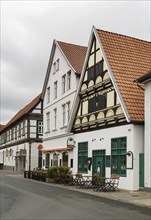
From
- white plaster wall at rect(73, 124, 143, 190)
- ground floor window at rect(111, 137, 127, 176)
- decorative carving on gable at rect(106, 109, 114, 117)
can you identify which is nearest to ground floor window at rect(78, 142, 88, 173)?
white plaster wall at rect(73, 124, 143, 190)

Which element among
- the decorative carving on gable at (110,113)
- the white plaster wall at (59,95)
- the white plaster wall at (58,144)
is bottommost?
the white plaster wall at (58,144)

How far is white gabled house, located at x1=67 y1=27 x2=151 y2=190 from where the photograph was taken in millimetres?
20203

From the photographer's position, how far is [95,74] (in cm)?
2481

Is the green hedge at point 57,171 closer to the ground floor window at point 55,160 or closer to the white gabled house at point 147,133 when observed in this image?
the ground floor window at point 55,160

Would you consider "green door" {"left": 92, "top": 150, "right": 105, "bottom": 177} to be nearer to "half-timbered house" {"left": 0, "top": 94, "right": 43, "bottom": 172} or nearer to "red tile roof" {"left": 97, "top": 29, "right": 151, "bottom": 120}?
"red tile roof" {"left": 97, "top": 29, "right": 151, "bottom": 120}

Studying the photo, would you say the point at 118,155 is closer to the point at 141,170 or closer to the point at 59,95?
the point at 141,170

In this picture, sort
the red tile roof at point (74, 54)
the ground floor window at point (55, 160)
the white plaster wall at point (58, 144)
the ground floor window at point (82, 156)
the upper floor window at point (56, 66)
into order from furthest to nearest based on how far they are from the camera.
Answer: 1. the upper floor window at point (56, 66)
2. the ground floor window at point (55, 160)
3. the red tile roof at point (74, 54)
4. the white plaster wall at point (58, 144)
5. the ground floor window at point (82, 156)

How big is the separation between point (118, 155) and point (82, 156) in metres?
5.53

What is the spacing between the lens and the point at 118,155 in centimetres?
2153

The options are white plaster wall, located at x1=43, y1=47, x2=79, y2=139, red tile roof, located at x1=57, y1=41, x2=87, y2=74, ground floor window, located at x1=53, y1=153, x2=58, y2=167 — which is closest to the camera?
white plaster wall, located at x1=43, y1=47, x2=79, y2=139

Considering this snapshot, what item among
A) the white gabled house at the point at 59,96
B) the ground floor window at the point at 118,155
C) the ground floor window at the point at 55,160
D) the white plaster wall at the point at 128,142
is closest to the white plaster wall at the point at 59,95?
the white gabled house at the point at 59,96

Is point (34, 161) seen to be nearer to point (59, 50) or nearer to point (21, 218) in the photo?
point (59, 50)

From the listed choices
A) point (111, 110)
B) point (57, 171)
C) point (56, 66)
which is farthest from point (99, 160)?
point (56, 66)

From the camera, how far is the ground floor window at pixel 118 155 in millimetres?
20952
